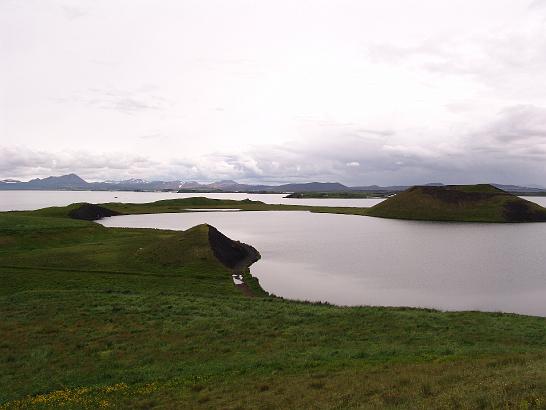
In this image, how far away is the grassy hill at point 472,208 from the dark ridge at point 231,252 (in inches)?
4810

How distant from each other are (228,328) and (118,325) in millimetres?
10261

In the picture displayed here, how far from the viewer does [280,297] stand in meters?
53.9

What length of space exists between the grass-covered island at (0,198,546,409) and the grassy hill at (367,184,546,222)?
149425 mm

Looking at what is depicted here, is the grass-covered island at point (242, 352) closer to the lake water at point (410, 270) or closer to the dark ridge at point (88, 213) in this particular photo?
the lake water at point (410, 270)

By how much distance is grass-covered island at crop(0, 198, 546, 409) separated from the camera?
61.0 feet

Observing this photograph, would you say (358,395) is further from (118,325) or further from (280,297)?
(280,297)

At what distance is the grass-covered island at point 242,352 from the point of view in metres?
18.6

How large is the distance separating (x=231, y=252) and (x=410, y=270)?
3544cm

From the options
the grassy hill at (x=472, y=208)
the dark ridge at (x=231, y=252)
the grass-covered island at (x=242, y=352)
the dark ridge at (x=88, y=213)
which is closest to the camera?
the grass-covered island at (x=242, y=352)

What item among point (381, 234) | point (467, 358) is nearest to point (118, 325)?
point (467, 358)

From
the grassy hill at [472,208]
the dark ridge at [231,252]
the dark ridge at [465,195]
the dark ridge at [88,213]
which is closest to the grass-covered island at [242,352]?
the dark ridge at [231,252]

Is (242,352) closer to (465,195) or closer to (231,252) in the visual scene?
(231,252)

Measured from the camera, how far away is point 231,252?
8438 centimetres

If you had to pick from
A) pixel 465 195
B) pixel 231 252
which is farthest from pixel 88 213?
pixel 465 195
